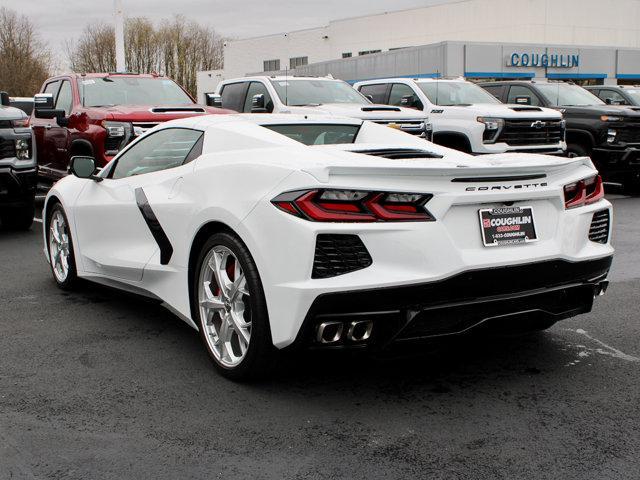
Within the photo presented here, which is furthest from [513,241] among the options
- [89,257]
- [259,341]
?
[89,257]

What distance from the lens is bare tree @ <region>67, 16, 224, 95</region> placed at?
66188 millimetres

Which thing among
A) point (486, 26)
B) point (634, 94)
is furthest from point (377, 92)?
point (486, 26)

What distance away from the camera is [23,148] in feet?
30.8

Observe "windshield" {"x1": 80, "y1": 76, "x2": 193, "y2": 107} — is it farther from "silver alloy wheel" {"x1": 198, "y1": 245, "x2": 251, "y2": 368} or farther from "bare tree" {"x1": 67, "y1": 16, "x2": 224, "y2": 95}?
"bare tree" {"x1": 67, "y1": 16, "x2": 224, "y2": 95}

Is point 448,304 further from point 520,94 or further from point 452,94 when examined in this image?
point 520,94

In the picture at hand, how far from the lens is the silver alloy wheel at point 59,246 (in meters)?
6.39

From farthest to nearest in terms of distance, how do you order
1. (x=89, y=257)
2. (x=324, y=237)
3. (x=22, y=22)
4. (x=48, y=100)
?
(x=22, y=22) < (x=48, y=100) < (x=89, y=257) < (x=324, y=237)

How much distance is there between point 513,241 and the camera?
3.94 metres

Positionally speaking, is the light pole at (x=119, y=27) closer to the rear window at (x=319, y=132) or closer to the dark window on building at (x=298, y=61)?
the rear window at (x=319, y=132)

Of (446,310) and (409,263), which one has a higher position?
(409,263)

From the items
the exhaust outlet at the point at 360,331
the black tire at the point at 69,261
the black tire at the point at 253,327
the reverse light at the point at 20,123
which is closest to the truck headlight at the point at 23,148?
the reverse light at the point at 20,123

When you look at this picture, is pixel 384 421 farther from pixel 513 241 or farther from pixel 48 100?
pixel 48 100

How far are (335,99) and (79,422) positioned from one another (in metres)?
10.3

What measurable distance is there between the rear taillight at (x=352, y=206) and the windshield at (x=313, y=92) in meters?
9.47
